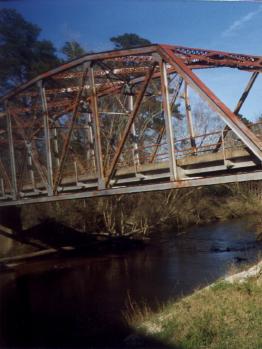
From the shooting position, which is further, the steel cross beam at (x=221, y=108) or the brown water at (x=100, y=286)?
the brown water at (x=100, y=286)

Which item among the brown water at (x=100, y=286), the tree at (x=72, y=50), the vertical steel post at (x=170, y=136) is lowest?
the brown water at (x=100, y=286)

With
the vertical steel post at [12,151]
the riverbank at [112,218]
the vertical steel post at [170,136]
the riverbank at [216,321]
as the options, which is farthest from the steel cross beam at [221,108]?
the riverbank at [112,218]

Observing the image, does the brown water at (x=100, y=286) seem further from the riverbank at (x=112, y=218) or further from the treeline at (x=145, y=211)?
the treeline at (x=145, y=211)

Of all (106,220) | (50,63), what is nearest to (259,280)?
(50,63)

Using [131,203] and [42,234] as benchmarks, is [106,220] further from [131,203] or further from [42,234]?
[42,234]

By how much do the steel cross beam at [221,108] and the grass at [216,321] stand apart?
8.17 feet

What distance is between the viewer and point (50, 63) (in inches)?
481

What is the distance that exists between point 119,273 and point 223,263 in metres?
3.52


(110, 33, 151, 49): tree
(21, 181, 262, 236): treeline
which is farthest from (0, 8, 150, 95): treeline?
(21, 181, 262, 236): treeline

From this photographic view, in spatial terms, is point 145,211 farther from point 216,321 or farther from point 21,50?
point 216,321

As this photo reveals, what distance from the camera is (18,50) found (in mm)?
8352

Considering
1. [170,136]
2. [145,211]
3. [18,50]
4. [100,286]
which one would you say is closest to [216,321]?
[170,136]

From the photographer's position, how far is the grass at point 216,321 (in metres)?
5.18

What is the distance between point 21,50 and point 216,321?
21.0ft
